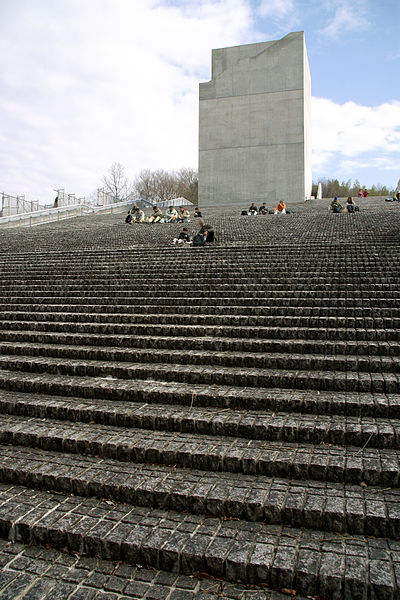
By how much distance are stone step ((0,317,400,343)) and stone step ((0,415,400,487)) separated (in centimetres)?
207

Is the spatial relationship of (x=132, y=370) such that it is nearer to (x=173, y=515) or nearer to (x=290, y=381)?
(x=290, y=381)

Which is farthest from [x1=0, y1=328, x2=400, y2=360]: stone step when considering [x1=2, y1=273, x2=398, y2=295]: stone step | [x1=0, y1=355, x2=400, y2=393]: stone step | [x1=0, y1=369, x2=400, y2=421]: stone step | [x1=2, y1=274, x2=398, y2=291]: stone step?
[x1=2, y1=274, x2=398, y2=291]: stone step

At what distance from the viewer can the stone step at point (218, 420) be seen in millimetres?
4004

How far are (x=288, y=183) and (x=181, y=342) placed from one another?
31.0 m

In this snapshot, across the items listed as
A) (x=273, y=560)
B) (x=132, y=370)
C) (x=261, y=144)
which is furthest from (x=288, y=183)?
(x=273, y=560)

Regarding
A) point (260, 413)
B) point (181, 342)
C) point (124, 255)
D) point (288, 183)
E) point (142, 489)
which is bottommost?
point (142, 489)

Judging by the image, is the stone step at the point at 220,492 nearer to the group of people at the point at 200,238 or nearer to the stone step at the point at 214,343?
the stone step at the point at 214,343

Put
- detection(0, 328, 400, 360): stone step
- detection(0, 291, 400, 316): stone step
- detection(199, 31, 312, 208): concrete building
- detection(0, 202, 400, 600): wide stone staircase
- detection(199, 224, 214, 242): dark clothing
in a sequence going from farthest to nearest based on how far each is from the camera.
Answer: detection(199, 31, 312, 208): concrete building, detection(199, 224, 214, 242): dark clothing, detection(0, 291, 400, 316): stone step, detection(0, 328, 400, 360): stone step, detection(0, 202, 400, 600): wide stone staircase

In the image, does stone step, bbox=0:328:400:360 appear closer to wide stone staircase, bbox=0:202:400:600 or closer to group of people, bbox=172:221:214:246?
wide stone staircase, bbox=0:202:400:600

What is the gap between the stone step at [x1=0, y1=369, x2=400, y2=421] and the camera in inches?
172

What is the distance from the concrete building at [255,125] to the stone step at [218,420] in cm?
3130

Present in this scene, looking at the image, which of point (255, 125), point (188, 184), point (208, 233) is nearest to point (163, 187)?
point (188, 184)

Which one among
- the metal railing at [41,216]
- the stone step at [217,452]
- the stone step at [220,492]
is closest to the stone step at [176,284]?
the stone step at [217,452]

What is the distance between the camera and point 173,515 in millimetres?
3490
